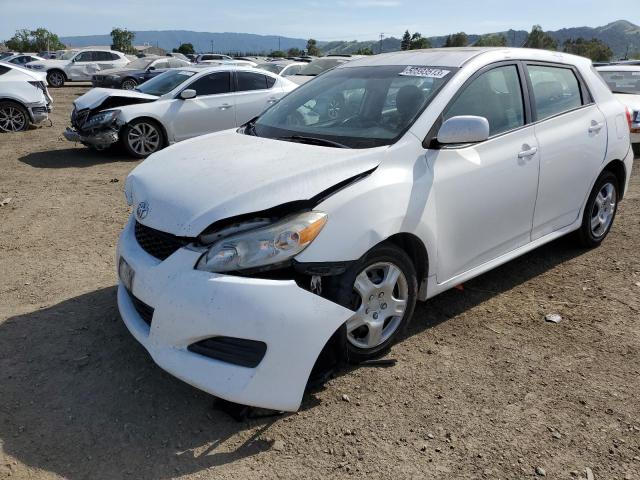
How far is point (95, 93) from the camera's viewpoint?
33.0 feet

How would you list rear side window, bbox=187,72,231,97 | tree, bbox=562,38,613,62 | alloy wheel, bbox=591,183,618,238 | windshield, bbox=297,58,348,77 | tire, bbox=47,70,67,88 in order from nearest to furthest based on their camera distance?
1. alloy wheel, bbox=591,183,618,238
2. rear side window, bbox=187,72,231,97
3. windshield, bbox=297,58,348,77
4. tire, bbox=47,70,67,88
5. tree, bbox=562,38,613,62

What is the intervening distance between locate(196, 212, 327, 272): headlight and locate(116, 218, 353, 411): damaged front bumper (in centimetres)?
7

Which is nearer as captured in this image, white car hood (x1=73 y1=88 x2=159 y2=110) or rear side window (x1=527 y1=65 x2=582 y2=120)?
rear side window (x1=527 y1=65 x2=582 y2=120)

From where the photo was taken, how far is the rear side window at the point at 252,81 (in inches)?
409

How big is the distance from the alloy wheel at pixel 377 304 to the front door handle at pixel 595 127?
2424 millimetres

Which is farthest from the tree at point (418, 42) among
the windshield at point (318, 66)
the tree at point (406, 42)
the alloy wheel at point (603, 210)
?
the alloy wheel at point (603, 210)

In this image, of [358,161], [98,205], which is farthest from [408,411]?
[98,205]

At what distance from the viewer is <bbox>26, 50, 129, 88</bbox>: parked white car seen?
1095 inches

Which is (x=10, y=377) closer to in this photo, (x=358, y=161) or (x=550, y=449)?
(x=358, y=161)

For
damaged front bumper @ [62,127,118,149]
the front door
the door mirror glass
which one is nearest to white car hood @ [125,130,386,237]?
the door mirror glass

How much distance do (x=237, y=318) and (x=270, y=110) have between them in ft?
7.56

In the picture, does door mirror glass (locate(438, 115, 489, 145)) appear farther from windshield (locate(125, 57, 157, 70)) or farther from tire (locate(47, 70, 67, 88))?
tire (locate(47, 70, 67, 88))

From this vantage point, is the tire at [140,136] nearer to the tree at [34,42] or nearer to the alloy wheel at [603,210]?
the alloy wheel at [603,210]

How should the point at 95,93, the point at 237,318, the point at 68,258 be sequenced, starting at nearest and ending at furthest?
1. the point at 237,318
2. the point at 68,258
3. the point at 95,93
